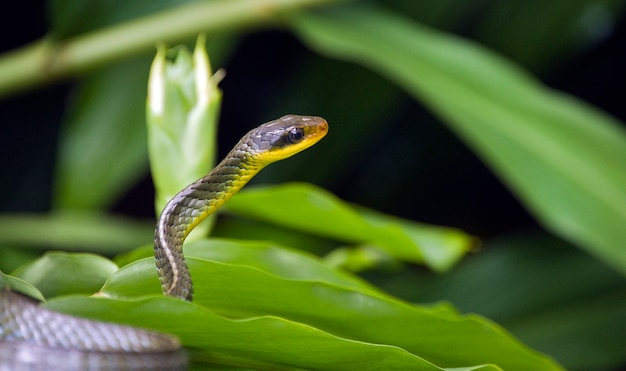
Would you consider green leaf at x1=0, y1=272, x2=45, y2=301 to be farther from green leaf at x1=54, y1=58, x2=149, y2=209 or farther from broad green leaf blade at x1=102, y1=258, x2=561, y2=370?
green leaf at x1=54, y1=58, x2=149, y2=209

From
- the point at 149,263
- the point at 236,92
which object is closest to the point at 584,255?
the point at 236,92

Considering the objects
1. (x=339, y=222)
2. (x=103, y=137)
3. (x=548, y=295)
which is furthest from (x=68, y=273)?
(x=548, y=295)

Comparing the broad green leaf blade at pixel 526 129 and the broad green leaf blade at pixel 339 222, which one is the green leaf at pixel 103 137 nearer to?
the broad green leaf blade at pixel 526 129

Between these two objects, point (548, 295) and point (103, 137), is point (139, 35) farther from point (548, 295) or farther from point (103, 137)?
point (548, 295)

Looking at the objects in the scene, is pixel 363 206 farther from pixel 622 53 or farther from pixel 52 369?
pixel 52 369

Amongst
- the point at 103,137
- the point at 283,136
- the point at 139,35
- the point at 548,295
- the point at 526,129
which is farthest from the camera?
the point at 548,295

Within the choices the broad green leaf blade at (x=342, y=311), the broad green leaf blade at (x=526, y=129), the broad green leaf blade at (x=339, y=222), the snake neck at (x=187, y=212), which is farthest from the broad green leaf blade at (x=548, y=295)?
the snake neck at (x=187, y=212)
